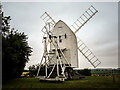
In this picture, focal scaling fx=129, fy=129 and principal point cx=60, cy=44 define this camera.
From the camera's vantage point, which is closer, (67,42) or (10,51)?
(10,51)

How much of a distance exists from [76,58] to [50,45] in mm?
3977

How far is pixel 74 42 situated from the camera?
1791 centimetres

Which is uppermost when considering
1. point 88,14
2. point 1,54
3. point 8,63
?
point 88,14

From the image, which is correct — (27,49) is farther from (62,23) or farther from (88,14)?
(88,14)

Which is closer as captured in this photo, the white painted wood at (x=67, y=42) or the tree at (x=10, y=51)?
the tree at (x=10, y=51)

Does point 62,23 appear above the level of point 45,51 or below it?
above

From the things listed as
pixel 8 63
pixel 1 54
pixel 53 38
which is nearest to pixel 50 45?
pixel 53 38

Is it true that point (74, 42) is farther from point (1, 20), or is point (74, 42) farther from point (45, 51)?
point (1, 20)

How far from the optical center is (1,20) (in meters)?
14.3

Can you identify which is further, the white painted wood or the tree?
the white painted wood

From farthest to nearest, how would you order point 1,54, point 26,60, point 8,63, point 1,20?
point 26,60 < point 1,20 < point 8,63 < point 1,54

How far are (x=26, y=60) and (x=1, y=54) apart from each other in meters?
6.10

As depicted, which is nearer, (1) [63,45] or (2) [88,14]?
(1) [63,45]

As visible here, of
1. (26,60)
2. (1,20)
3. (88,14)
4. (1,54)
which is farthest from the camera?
(88,14)
